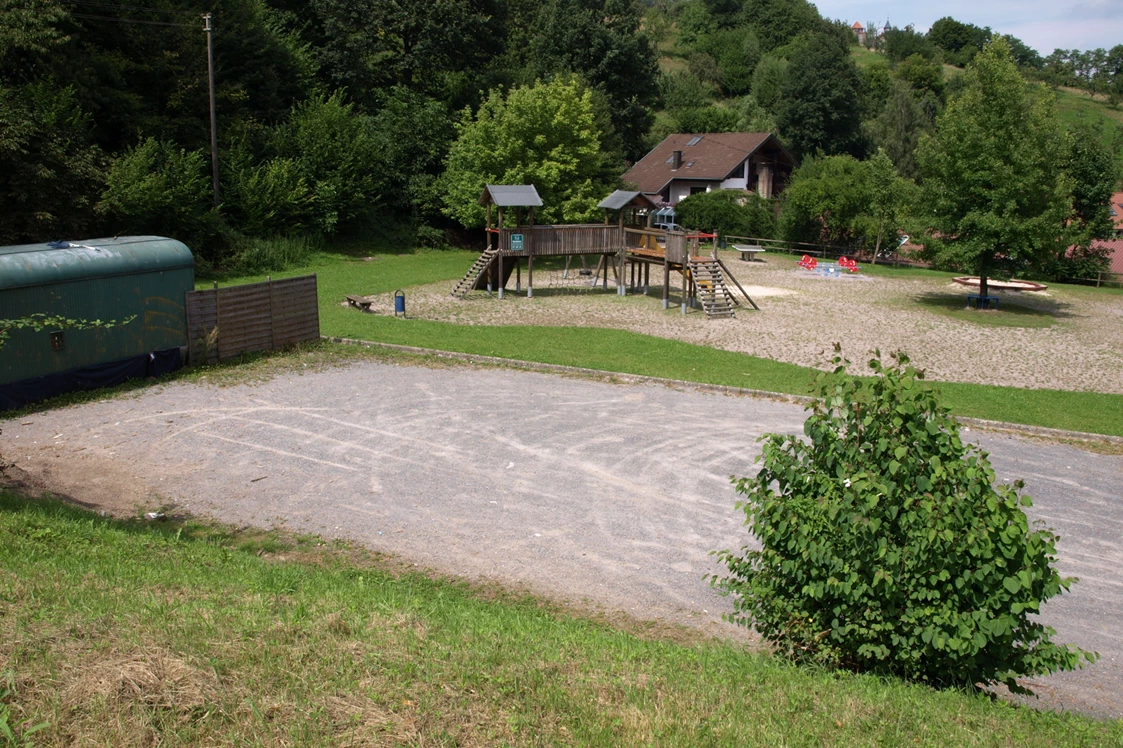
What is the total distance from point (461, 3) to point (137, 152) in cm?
2220

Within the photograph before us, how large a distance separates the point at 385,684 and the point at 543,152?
37986 millimetres

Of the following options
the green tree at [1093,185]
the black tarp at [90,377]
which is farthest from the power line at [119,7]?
the green tree at [1093,185]

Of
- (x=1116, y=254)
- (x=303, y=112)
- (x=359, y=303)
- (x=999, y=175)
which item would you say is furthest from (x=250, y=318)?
(x=1116, y=254)

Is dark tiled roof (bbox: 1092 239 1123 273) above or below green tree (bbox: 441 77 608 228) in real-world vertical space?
below

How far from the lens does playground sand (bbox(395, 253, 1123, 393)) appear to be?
24.5 metres

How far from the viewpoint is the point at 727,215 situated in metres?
52.9

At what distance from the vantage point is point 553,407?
59.9 ft

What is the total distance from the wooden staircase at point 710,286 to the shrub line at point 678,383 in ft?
33.4

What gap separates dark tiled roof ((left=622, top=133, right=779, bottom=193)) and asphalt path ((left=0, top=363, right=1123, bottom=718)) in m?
43.2

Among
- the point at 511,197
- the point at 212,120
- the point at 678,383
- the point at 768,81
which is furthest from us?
the point at 768,81

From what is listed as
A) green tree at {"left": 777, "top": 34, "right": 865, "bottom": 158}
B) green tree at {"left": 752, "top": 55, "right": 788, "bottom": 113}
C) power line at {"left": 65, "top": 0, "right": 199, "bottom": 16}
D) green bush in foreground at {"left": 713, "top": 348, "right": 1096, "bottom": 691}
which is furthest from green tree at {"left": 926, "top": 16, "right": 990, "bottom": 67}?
green bush in foreground at {"left": 713, "top": 348, "right": 1096, "bottom": 691}

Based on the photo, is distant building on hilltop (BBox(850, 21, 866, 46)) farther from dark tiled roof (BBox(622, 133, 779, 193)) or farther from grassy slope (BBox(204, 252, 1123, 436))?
grassy slope (BBox(204, 252, 1123, 436))

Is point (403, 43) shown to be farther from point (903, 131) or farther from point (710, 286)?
point (903, 131)

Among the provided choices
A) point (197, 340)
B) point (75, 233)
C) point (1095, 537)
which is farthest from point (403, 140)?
point (1095, 537)
